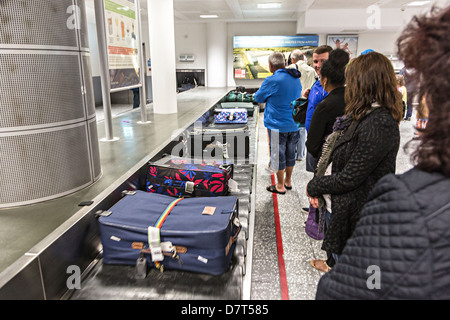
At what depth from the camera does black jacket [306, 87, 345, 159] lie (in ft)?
7.59

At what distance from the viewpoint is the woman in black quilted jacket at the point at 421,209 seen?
64cm

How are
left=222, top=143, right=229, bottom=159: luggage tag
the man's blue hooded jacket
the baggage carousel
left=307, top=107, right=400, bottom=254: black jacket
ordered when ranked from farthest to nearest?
left=222, top=143, right=229, bottom=159: luggage tag < the man's blue hooded jacket < left=307, top=107, right=400, bottom=254: black jacket < the baggage carousel

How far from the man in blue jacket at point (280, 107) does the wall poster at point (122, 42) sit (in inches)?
68.0

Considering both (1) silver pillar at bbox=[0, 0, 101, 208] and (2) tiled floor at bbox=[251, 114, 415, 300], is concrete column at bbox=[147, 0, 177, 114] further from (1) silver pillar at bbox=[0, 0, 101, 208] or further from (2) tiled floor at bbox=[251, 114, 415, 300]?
(1) silver pillar at bbox=[0, 0, 101, 208]

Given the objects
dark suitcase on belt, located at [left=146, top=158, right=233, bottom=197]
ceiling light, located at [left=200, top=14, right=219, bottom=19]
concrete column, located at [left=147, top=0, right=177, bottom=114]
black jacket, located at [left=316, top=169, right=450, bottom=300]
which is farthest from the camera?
ceiling light, located at [left=200, top=14, right=219, bottom=19]

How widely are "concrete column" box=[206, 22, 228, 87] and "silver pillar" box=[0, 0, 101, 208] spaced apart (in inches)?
516

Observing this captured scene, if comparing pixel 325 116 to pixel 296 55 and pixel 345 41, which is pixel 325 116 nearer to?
pixel 296 55

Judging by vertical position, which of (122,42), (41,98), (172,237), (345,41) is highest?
(345,41)

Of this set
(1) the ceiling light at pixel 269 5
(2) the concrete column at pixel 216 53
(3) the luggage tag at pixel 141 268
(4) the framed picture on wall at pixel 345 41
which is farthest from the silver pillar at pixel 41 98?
(4) the framed picture on wall at pixel 345 41

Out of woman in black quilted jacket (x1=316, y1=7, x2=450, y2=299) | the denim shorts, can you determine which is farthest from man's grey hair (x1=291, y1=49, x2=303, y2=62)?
woman in black quilted jacket (x1=316, y1=7, x2=450, y2=299)

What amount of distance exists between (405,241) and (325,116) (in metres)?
1.77

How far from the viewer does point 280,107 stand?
12.1ft

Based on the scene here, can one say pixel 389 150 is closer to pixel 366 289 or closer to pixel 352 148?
pixel 352 148

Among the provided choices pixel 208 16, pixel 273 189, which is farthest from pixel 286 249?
pixel 208 16
